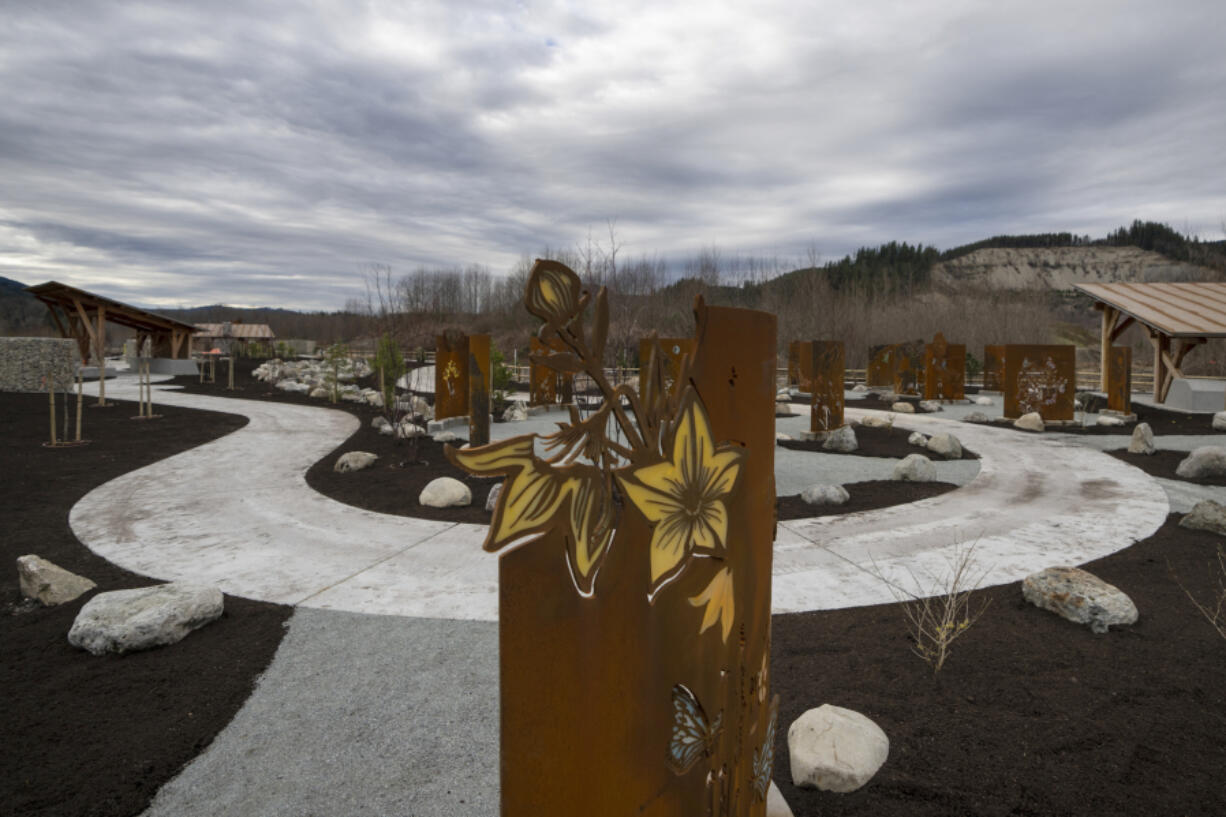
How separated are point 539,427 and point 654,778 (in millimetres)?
12135

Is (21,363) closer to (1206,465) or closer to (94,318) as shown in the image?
(94,318)

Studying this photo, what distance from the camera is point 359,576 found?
503 cm

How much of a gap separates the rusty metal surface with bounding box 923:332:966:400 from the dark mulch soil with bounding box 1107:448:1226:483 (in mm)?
8659

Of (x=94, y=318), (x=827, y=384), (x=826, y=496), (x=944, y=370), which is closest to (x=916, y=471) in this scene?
(x=826, y=496)

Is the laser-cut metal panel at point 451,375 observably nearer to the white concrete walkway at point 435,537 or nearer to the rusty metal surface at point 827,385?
the white concrete walkway at point 435,537

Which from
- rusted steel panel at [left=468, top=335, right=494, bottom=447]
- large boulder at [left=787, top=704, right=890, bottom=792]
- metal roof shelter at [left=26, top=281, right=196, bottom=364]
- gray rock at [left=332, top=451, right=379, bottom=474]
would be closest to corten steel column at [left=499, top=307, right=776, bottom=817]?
large boulder at [left=787, top=704, right=890, bottom=792]

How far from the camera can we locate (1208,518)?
596 cm

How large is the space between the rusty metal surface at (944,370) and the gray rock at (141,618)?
19.6 meters

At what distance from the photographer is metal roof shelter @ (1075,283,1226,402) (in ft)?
51.5

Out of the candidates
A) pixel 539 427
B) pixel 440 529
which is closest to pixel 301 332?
pixel 539 427

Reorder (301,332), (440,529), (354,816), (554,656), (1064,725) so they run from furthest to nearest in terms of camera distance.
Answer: (301,332) → (440,529) → (1064,725) → (354,816) → (554,656)

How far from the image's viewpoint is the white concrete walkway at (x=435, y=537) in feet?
15.6

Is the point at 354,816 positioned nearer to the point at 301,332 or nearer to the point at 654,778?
the point at 654,778

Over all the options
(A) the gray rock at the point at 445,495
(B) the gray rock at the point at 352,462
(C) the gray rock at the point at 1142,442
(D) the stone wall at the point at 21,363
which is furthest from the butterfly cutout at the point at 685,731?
(D) the stone wall at the point at 21,363
